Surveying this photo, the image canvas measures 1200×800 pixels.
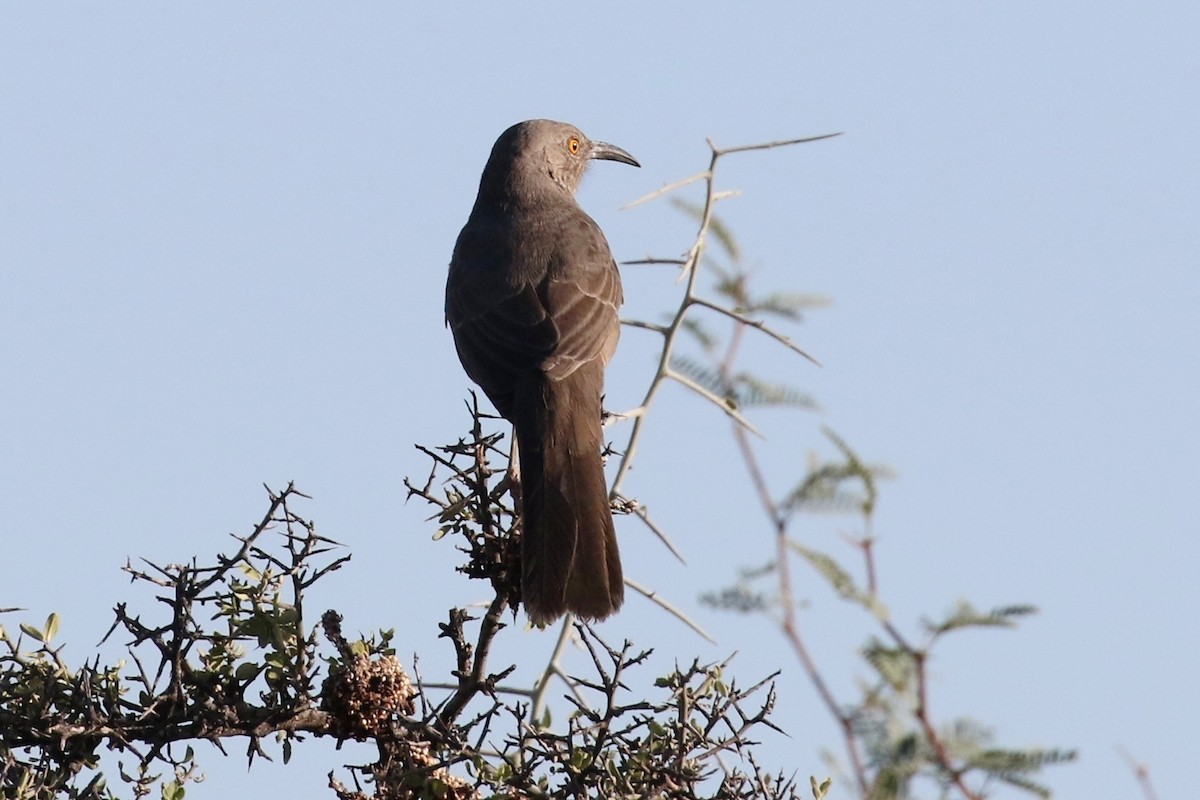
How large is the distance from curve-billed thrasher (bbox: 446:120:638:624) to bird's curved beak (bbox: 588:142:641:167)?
14.5 inches

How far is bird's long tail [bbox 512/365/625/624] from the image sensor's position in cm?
464

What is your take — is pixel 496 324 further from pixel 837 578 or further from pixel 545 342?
pixel 837 578

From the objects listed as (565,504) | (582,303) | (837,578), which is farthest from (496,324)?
(837,578)

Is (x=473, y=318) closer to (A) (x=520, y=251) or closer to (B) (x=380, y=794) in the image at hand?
(A) (x=520, y=251)

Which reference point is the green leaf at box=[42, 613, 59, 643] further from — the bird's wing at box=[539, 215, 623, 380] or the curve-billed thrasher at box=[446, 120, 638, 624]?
the bird's wing at box=[539, 215, 623, 380]

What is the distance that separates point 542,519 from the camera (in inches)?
203

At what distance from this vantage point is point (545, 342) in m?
6.10

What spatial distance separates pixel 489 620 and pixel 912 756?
215 cm

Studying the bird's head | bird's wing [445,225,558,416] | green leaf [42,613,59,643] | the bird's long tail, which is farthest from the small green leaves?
the bird's head

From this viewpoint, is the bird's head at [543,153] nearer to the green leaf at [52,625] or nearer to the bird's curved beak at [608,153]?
the bird's curved beak at [608,153]

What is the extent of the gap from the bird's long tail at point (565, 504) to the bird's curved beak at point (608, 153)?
2.67 metres

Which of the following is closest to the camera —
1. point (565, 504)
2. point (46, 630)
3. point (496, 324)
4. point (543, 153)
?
point (46, 630)

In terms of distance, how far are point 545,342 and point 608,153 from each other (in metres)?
2.84

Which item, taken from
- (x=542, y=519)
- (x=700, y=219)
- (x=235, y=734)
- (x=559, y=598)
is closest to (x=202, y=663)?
(x=235, y=734)
